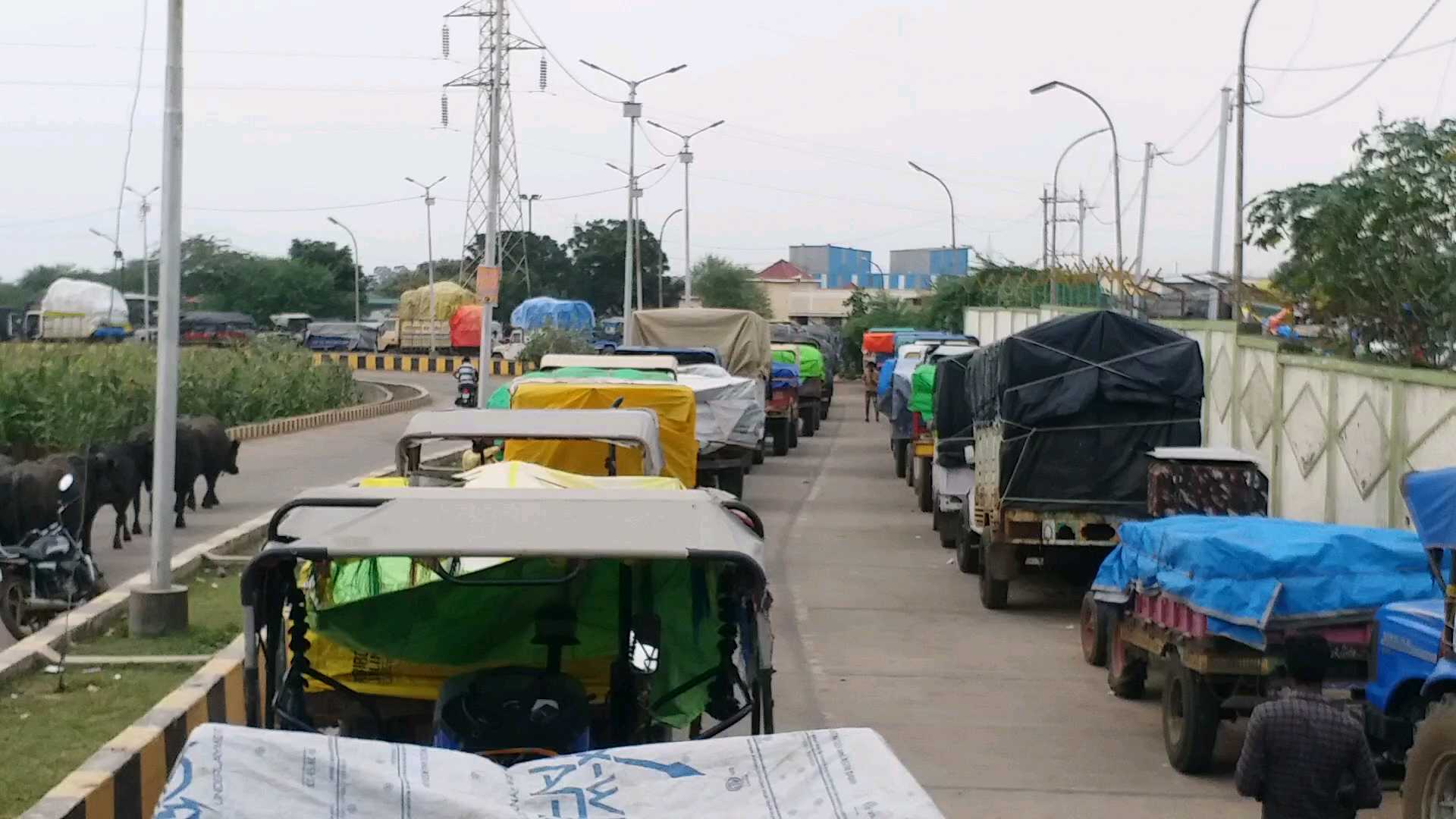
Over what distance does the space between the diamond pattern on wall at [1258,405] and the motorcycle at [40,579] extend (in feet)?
43.4

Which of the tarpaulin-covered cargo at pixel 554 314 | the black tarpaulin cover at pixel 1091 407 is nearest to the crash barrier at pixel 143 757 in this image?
the black tarpaulin cover at pixel 1091 407

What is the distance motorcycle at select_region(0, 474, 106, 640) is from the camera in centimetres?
1256

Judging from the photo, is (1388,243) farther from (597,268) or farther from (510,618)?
(597,268)

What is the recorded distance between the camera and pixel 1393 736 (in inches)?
340

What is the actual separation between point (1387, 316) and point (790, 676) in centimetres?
1028

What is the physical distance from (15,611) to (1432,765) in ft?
30.7

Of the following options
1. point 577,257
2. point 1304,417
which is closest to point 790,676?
point 1304,417

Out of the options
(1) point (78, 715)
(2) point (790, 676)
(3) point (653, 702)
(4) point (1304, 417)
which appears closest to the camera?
(3) point (653, 702)

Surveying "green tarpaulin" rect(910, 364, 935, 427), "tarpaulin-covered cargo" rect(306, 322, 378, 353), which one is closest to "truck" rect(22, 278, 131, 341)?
"tarpaulin-covered cargo" rect(306, 322, 378, 353)

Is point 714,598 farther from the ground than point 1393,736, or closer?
farther from the ground

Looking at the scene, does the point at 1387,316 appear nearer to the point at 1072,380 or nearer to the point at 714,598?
the point at 1072,380

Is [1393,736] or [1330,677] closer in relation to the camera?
[1393,736]

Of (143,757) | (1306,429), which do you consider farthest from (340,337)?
(143,757)

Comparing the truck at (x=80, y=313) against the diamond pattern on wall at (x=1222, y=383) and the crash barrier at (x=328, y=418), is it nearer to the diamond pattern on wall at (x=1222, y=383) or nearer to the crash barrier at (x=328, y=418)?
the crash barrier at (x=328, y=418)
